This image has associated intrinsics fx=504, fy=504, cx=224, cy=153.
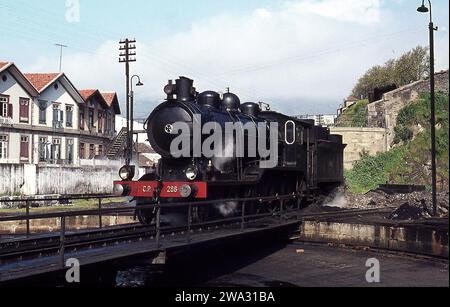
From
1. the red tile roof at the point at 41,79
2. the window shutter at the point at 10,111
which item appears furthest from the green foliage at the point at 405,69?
the window shutter at the point at 10,111

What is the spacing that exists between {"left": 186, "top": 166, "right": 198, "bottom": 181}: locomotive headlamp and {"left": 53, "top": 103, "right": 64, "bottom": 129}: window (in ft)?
101

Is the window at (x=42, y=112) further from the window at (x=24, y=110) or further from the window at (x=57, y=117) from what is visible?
the window at (x=24, y=110)

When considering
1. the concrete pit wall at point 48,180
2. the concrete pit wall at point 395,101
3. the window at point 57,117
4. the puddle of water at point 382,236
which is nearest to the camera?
the puddle of water at point 382,236

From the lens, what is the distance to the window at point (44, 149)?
38656mm

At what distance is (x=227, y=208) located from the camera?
13508 mm

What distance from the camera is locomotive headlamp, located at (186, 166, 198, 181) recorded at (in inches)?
471

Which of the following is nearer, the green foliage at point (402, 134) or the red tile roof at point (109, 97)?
the green foliage at point (402, 134)

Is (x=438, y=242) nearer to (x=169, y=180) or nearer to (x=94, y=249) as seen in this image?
(x=169, y=180)

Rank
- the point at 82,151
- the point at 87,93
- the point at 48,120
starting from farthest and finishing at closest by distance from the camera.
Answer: the point at 87,93 < the point at 82,151 < the point at 48,120

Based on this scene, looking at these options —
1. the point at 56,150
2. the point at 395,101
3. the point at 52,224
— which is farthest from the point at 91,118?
the point at 52,224

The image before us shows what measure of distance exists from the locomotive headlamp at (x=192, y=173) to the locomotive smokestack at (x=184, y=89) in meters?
2.30

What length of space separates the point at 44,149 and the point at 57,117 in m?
3.03

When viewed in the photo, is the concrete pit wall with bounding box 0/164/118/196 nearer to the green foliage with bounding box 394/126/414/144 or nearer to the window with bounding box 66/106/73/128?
the window with bounding box 66/106/73/128

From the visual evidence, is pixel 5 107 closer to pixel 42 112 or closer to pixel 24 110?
pixel 24 110
